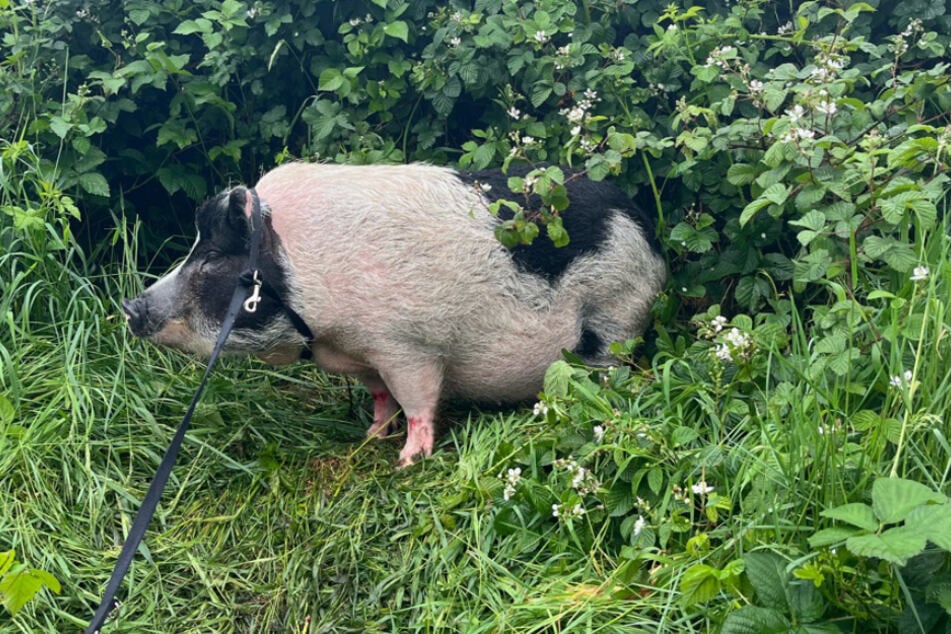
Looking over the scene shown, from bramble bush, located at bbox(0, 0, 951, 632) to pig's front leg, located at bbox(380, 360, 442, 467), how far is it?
1.22ft

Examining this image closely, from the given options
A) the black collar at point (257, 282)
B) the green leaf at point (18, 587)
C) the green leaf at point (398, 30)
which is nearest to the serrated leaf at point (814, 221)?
the black collar at point (257, 282)

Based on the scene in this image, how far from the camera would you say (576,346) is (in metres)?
3.67

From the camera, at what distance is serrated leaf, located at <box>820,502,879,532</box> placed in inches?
81.8

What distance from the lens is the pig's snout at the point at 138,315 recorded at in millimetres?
3350

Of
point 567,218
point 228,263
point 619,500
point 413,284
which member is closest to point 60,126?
point 228,263

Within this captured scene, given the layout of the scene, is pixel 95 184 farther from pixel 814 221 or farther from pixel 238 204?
pixel 814 221

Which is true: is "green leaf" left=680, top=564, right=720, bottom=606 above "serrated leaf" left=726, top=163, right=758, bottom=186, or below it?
below

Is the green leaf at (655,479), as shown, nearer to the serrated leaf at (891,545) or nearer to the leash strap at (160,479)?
the serrated leaf at (891,545)

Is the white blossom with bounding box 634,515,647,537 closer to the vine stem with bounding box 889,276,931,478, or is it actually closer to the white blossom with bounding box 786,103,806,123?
the vine stem with bounding box 889,276,931,478

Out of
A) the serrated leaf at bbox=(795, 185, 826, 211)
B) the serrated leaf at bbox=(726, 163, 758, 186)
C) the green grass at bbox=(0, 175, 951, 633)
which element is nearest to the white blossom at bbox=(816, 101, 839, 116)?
the serrated leaf at bbox=(795, 185, 826, 211)

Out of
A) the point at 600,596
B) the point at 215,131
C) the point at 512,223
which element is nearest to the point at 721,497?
the point at 600,596

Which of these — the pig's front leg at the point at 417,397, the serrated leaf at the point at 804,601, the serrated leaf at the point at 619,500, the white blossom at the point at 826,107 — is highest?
the white blossom at the point at 826,107

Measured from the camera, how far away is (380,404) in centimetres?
379

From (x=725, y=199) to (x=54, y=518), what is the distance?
249 centimetres
